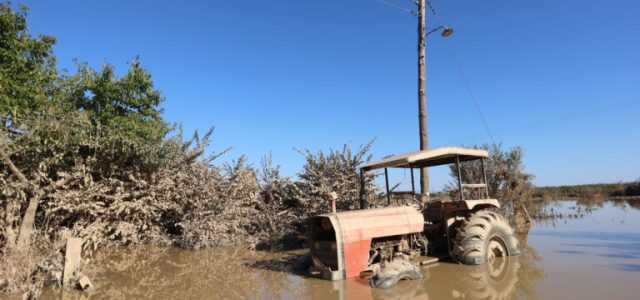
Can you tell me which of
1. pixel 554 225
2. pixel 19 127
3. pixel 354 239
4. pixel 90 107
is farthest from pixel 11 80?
pixel 554 225

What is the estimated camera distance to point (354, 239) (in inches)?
235

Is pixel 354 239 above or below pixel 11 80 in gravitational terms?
below

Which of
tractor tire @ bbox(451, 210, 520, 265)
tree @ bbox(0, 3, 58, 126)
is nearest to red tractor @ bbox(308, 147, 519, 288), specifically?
tractor tire @ bbox(451, 210, 520, 265)

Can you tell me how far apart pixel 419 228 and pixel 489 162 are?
10.4 meters

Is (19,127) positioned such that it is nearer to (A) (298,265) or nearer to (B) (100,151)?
(B) (100,151)

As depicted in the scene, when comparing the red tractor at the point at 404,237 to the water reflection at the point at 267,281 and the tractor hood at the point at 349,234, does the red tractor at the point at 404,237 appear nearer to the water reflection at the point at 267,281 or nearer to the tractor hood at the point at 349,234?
the tractor hood at the point at 349,234

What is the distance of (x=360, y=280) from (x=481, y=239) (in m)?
2.43

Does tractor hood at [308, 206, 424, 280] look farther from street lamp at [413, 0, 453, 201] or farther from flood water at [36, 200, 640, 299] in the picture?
street lamp at [413, 0, 453, 201]

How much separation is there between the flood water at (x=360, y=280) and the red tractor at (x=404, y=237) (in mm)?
222

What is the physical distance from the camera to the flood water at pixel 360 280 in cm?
522

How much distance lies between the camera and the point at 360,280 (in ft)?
19.4

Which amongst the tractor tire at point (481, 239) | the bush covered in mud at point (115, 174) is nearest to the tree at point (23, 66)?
the bush covered in mud at point (115, 174)

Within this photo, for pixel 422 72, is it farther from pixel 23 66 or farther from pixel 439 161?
pixel 23 66

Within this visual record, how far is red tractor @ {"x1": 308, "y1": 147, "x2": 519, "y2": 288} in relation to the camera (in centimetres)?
593
